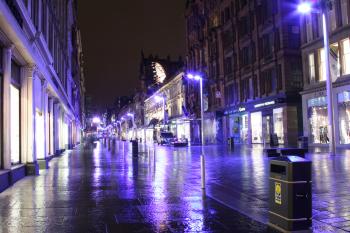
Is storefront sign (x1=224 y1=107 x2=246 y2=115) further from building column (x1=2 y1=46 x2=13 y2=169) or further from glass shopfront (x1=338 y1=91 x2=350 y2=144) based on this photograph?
building column (x1=2 y1=46 x2=13 y2=169)

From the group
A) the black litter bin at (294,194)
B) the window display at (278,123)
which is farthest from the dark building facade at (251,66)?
the black litter bin at (294,194)

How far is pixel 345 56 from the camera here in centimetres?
3578

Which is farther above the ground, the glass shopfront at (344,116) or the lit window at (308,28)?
the lit window at (308,28)

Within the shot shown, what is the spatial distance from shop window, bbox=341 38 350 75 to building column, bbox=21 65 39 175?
86.2 ft

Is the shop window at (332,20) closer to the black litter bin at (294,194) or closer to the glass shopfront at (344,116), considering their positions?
the glass shopfront at (344,116)

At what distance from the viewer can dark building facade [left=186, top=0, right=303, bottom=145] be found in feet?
148

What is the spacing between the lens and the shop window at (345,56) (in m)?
35.4

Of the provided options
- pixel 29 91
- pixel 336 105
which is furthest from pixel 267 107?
pixel 29 91

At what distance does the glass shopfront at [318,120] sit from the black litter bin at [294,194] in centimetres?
3323

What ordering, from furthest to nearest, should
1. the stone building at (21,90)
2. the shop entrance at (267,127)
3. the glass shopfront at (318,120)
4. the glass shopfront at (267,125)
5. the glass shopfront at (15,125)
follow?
the shop entrance at (267,127) < the glass shopfront at (267,125) < the glass shopfront at (318,120) < the glass shopfront at (15,125) < the stone building at (21,90)

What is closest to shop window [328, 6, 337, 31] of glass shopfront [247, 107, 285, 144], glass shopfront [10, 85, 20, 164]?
glass shopfront [247, 107, 285, 144]

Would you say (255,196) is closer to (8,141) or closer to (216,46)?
(8,141)

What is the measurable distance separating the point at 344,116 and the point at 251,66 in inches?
717

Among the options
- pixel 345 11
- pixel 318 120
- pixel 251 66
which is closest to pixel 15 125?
pixel 345 11
